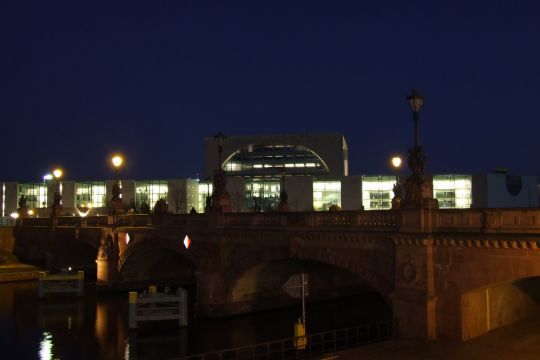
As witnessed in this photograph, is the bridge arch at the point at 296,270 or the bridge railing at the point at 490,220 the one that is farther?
the bridge arch at the point at 296,270

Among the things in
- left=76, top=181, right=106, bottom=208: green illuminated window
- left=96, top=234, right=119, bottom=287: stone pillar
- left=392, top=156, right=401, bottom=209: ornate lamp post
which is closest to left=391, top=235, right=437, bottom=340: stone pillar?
left=392, top=156, right=401, bottom=209: ornate lamp post

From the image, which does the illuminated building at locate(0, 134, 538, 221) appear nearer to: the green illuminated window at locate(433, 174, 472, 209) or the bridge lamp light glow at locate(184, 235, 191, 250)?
the green illuminated window at locate(433, 174, 472, 209)

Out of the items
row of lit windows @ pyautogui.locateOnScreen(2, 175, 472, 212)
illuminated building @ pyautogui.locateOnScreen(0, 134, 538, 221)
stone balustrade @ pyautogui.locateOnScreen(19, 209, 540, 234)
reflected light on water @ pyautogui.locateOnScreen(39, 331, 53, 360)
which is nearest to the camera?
stone balustrade @ pyautogui.locateOnScreen(19, 209, 540, 234)

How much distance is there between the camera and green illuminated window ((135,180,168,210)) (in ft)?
439

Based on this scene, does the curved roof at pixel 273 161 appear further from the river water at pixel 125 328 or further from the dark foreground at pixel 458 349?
the dark foreground at pixel 458 349

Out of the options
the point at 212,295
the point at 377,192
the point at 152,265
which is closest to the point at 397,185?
the point at 212,295

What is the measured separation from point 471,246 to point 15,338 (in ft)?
81.1

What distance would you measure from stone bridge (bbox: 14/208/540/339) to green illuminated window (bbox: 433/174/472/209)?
7334 centimetres

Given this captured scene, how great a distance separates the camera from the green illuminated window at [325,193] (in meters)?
124

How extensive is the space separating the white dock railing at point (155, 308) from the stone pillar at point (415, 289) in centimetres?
1447

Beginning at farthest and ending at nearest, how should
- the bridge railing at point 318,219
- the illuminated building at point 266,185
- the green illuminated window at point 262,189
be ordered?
the green illuminated window at point 262,189, the illuminated building at point 266,185, the bridge railing at point 318,219

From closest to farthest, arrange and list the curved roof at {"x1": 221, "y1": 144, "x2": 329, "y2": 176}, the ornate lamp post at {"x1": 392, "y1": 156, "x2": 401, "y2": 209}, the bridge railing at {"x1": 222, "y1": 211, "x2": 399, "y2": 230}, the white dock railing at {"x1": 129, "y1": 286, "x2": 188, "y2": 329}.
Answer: the bridge railing at {"x1": 222, "y1": 211, "x2": 399, "y2": 230}
the ornate lamp post at {"x1": 392, "y1": 156, "x2": 401, "y2": 209}
the white dock railing at {"x1": 129, "y1": 286, "x2": 188, "y2": 329}
the curved roof at {"x1": 221, "y1": 144, "x2": 329, "y2": 176}

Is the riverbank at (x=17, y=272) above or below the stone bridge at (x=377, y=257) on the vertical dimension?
below

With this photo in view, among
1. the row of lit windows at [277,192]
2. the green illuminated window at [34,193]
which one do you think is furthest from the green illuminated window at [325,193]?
the green illuminated window at [34,193]
